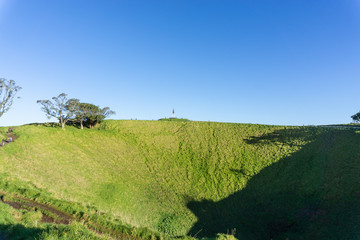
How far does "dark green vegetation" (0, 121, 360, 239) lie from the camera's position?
75.3 feet

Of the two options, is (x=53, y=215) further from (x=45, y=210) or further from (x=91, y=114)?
(x=91, y=114)

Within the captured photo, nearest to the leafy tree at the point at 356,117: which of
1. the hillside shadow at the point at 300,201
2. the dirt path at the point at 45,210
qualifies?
the hillside shadow at the point at 300,201

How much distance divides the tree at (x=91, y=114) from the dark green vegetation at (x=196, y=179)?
401cm

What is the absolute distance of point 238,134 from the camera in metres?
47.2

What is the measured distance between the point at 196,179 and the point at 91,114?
3353cm

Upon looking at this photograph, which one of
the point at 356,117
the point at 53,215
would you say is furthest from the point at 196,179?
the point at 356,117

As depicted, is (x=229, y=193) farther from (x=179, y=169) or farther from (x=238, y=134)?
(x=238, y=134)

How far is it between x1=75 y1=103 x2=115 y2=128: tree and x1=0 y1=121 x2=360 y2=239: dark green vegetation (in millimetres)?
4008

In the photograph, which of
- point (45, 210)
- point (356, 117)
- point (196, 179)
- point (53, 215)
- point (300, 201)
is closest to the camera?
point (53, 215)

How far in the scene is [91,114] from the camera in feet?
160

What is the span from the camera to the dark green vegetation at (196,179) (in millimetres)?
22953

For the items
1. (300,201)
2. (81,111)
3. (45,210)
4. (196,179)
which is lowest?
(300,201)

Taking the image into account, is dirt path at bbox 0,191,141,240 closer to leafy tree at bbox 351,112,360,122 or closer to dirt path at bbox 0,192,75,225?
dirt path at bbox 0,192,75,225

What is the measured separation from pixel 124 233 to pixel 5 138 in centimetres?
4015
